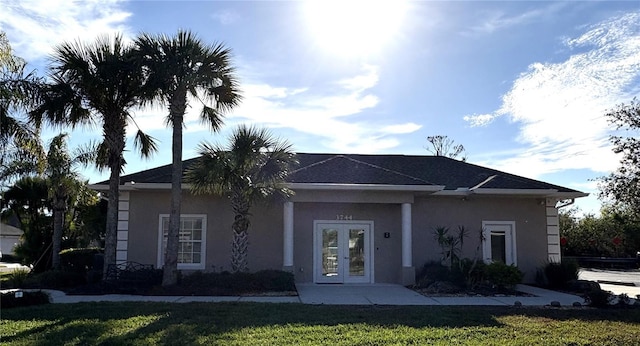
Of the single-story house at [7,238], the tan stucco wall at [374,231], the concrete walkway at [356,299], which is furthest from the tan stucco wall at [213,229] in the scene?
the single-story house at [7,238]

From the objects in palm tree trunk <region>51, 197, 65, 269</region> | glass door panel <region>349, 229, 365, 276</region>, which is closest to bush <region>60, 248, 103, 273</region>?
palm tree trunk <region>51, 197, 65, 269</region>

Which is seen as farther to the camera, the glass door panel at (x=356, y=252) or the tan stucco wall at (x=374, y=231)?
the glass door panel at (x=356, y=252)

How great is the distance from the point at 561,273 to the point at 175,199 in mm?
12510

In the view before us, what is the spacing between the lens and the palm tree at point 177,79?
13.8 metres

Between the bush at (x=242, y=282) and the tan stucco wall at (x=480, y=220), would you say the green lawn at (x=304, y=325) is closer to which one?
the bush at (x=242, y=282)

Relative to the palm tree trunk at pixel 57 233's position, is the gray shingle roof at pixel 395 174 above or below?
above

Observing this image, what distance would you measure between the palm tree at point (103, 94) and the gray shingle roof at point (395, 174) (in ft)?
5.27

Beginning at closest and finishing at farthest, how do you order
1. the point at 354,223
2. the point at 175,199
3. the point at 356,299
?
1. the point at 356,299
2. the point at 175,199
3. the point at 354,223

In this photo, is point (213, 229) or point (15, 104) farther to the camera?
point (213, 229)

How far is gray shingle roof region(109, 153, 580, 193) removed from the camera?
16.2 meters

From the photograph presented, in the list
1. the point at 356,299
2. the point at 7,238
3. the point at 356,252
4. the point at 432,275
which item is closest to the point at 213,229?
the point at 356,252

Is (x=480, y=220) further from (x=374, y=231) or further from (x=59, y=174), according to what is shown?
(x=59, y=174)

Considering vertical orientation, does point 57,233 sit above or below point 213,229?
below

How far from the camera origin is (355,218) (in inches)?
680
